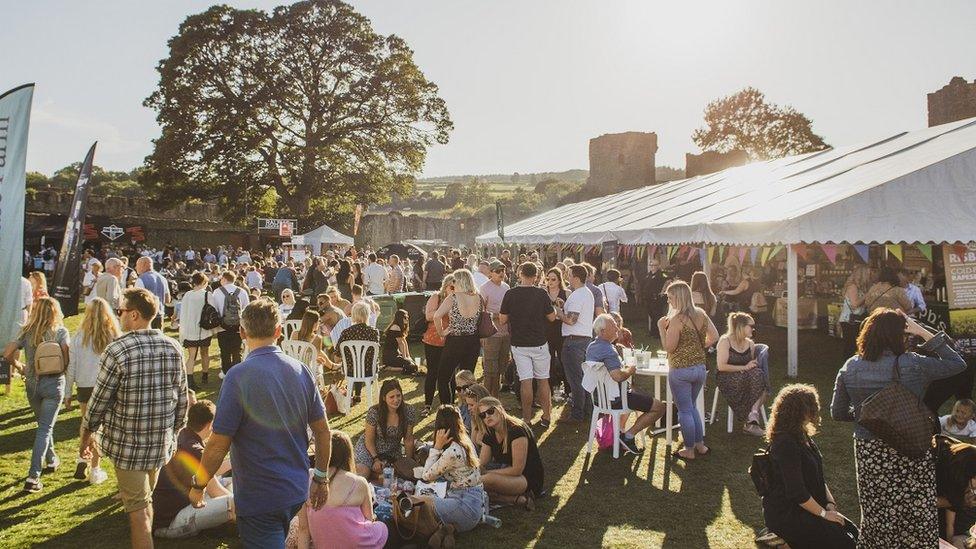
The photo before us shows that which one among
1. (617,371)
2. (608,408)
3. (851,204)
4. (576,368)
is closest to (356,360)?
(576,368)

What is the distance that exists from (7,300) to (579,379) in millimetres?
5554

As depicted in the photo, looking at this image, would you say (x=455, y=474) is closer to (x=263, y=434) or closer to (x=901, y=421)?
(x=263, y=434)

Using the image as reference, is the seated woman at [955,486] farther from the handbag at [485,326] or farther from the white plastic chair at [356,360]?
the white plastic chair at [356,360]

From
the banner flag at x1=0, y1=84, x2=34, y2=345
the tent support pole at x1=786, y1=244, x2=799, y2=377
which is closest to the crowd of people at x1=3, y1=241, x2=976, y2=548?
the banner flag at x1=0, y1=84, x2=34, y2=345

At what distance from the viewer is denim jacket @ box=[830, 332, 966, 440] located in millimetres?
3416

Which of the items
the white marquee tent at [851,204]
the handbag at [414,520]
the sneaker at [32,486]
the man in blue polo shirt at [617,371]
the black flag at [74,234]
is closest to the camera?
the handbag at [414,520]

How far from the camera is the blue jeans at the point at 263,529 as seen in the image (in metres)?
2.71

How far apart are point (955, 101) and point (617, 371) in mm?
29159

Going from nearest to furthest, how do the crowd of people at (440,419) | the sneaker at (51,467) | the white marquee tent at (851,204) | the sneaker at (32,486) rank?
the crowd of people at (440,419), the sneaker at (32,486), the sneaker at (51,467), the white marquee tent at (851,204)

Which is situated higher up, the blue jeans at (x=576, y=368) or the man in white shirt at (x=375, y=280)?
the man in white shirt at (x=375, y=280)

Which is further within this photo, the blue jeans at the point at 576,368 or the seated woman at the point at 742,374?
the blue jeans at the point at 576,368

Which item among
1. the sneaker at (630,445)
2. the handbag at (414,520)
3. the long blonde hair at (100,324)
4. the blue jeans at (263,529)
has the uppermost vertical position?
the long blonde hair at (100,324)

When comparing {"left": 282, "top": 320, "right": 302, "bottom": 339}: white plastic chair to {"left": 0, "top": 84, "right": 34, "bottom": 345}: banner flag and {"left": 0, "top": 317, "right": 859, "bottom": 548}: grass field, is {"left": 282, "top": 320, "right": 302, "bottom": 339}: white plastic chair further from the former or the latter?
{"left": 0, "top": 84, "right": 34, "bottom": 345}: banner flag

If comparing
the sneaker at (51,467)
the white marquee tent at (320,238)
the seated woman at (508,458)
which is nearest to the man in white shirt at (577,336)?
the seated woman at (508,458)
